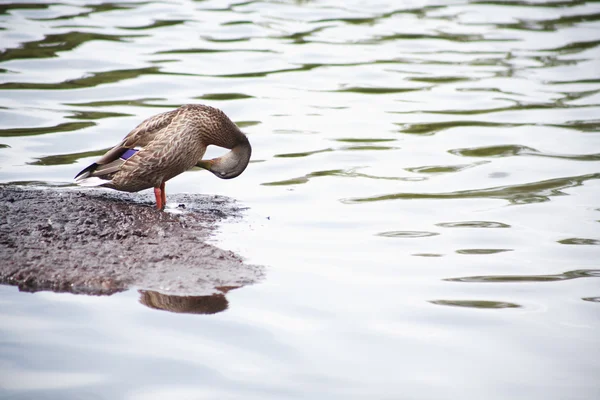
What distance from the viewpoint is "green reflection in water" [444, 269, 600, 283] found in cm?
507

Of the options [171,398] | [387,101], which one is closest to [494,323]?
[171,398]

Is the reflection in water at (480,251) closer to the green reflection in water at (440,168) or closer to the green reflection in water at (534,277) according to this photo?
the green reflection in water at (534,277)

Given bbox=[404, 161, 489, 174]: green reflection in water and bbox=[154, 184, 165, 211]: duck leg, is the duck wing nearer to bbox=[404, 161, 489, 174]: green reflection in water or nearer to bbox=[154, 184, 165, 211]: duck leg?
bbox=[154, 184, 165, 211]: duck leg

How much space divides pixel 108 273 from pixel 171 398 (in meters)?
1.33

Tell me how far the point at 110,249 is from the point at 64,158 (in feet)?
9.87

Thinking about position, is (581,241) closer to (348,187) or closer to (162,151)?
(348,187)

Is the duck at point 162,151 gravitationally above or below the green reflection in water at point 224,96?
above

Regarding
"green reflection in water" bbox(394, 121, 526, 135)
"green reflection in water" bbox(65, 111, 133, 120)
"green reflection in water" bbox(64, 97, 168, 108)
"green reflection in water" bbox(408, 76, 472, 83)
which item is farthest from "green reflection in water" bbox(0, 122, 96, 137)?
"green reflection in water" bbox(408, 76, 472, 83)

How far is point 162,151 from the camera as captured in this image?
5.74m

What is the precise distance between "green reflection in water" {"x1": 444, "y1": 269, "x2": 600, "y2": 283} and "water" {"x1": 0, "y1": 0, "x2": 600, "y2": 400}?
18 mm

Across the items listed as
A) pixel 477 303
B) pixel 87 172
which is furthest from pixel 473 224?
pixel 87 172

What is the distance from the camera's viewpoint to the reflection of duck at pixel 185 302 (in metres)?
4.38

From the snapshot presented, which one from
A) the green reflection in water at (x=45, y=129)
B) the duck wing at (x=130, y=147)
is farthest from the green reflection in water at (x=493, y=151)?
the green reflection in water at (x=45, y=129)

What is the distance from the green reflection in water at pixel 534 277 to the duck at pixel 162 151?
203 centimetres
